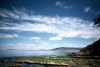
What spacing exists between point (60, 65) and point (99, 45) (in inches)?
Result: 1534

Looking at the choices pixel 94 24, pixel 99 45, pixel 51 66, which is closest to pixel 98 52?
pixel 99 45

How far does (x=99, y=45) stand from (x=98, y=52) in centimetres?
850

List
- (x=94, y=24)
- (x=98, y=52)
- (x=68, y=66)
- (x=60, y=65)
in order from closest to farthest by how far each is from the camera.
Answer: (x=68, y=66), (x=60, y=65), (x=98, y=52), (x=94, y=24)

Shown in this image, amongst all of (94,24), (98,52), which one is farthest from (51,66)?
(94,24)

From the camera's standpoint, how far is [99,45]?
49906 millimetres

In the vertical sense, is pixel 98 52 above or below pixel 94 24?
below

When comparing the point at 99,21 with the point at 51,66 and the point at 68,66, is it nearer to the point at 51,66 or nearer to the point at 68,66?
the point at 68,66

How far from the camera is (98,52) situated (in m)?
44.1

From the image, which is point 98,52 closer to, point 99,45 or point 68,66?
point 99,45

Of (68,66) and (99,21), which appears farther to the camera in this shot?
(99,21)

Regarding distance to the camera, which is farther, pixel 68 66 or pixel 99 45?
pixel 99 45

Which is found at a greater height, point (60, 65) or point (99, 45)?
point (99, 45)

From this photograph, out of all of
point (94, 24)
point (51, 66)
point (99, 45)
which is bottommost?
point (51, 66)

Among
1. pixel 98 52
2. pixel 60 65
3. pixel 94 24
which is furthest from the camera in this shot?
pixel 94 24
